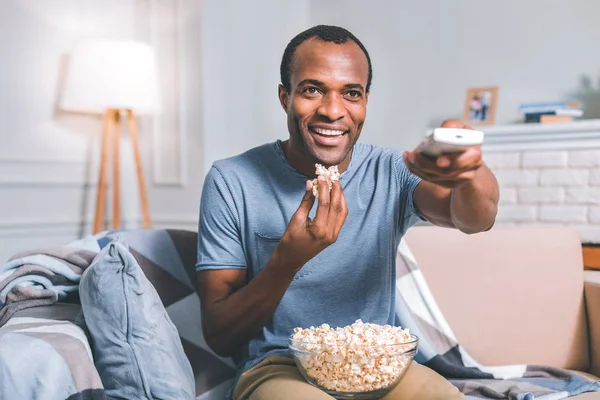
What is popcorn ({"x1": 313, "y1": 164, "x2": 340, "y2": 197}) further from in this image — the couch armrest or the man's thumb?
the couch armrest

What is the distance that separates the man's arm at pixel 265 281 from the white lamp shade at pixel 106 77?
5.33 feet

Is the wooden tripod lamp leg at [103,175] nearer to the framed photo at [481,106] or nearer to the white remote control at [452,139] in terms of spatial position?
the framed photo at [481,106]

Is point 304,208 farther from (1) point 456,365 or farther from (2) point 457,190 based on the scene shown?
(1) point 456,365

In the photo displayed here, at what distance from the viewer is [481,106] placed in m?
3.32

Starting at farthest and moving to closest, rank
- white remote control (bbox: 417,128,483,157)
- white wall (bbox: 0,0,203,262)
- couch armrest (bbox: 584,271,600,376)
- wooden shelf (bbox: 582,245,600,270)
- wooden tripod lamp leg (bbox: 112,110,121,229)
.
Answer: wooden tripod lamp leg (bbox: 112,110,121,229)
white wall (bbox: 0,0,203,262)
wooden shelf (bbox: 582,245,600,270)
couch armrest (bbox: 584,271,600,376)
white remote control (bbox: 417,128,483,157)

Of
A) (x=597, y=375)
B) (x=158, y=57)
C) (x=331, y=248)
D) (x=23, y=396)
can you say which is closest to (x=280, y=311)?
(x=331, y=248)

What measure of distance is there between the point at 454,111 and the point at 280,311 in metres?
2.28

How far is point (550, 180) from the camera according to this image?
2932mm

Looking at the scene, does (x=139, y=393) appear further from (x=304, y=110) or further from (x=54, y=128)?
(x=54, y=128)

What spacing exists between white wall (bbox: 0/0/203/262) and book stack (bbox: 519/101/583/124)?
1531 millimetres

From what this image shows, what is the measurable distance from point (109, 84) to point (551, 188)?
76.4 inches

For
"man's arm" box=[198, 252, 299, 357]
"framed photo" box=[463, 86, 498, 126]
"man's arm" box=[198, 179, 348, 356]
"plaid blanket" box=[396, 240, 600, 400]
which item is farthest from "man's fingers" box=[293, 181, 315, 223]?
"framed photo" box=[463, 86, 498, 126]

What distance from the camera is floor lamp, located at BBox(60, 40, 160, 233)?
9.41 feet

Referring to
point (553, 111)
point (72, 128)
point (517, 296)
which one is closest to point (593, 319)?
point (517, 296)
